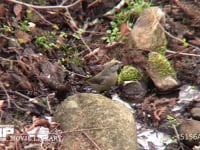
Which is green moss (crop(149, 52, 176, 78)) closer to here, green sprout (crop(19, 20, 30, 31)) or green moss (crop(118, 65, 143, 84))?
green moss (crop(118, 65, 143, 84))

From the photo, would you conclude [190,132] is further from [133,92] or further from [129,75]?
[129,75]

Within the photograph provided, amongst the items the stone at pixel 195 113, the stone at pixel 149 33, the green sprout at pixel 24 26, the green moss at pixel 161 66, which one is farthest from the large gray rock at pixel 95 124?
the green sprout at pixel 24 26

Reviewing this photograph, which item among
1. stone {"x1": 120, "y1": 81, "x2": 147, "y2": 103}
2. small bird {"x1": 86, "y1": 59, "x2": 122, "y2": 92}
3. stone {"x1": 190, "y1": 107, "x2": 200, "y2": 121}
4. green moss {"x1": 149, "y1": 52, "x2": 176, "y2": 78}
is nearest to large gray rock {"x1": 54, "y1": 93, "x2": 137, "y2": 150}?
small bird {"x1": 86, "y1": 59, "x2": 122, "y2": 92}

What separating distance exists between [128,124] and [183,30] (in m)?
3.55

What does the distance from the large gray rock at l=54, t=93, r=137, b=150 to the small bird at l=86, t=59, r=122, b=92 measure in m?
1.08

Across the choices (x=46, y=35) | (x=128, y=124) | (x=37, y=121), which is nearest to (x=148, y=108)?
(x=128, y=124)

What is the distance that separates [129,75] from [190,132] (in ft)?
5.68

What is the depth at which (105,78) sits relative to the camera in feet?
24.6

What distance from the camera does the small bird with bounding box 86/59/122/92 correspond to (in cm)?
753

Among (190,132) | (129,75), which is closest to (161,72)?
(129,75)

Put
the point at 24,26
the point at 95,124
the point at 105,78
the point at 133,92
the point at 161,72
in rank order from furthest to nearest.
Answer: the point at 24,26, the point at 161,72, the point at 133,92, the point at 105,78, the point at 95,124

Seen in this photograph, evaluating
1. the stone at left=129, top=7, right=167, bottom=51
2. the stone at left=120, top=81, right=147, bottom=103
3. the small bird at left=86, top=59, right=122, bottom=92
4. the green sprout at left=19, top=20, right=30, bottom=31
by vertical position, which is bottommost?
the stone at left=120, top=81, right=147, bottom=103

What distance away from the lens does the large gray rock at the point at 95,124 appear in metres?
5.84

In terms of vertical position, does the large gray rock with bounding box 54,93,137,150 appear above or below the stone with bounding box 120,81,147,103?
below
